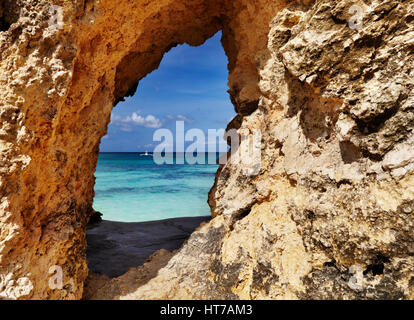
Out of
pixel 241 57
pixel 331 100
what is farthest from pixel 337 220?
pixel 241 57

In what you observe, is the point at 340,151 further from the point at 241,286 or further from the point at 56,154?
the point at 56,154

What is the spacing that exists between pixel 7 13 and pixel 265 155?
3176 millimetres

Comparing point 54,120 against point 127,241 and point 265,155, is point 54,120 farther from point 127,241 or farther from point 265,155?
point 127,241

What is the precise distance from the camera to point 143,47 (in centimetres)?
475

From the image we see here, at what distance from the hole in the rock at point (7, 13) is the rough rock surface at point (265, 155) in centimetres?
1

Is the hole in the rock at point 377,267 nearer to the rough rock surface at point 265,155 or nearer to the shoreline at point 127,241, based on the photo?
the rough rock surface at point 265,155

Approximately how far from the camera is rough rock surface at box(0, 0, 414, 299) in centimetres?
175

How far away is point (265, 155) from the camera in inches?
116

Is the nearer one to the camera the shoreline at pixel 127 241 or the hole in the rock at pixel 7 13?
the hole in the rock at pixel 7 13

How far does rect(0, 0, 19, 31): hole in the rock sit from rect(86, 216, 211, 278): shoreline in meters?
3.44

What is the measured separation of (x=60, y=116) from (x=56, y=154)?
430 mm

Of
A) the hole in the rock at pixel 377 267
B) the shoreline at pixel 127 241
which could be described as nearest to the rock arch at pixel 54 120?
the shoreline at pixel 127 241

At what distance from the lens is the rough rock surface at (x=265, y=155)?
5.74ft

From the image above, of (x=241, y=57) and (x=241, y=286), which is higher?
(x=241, y=57)
